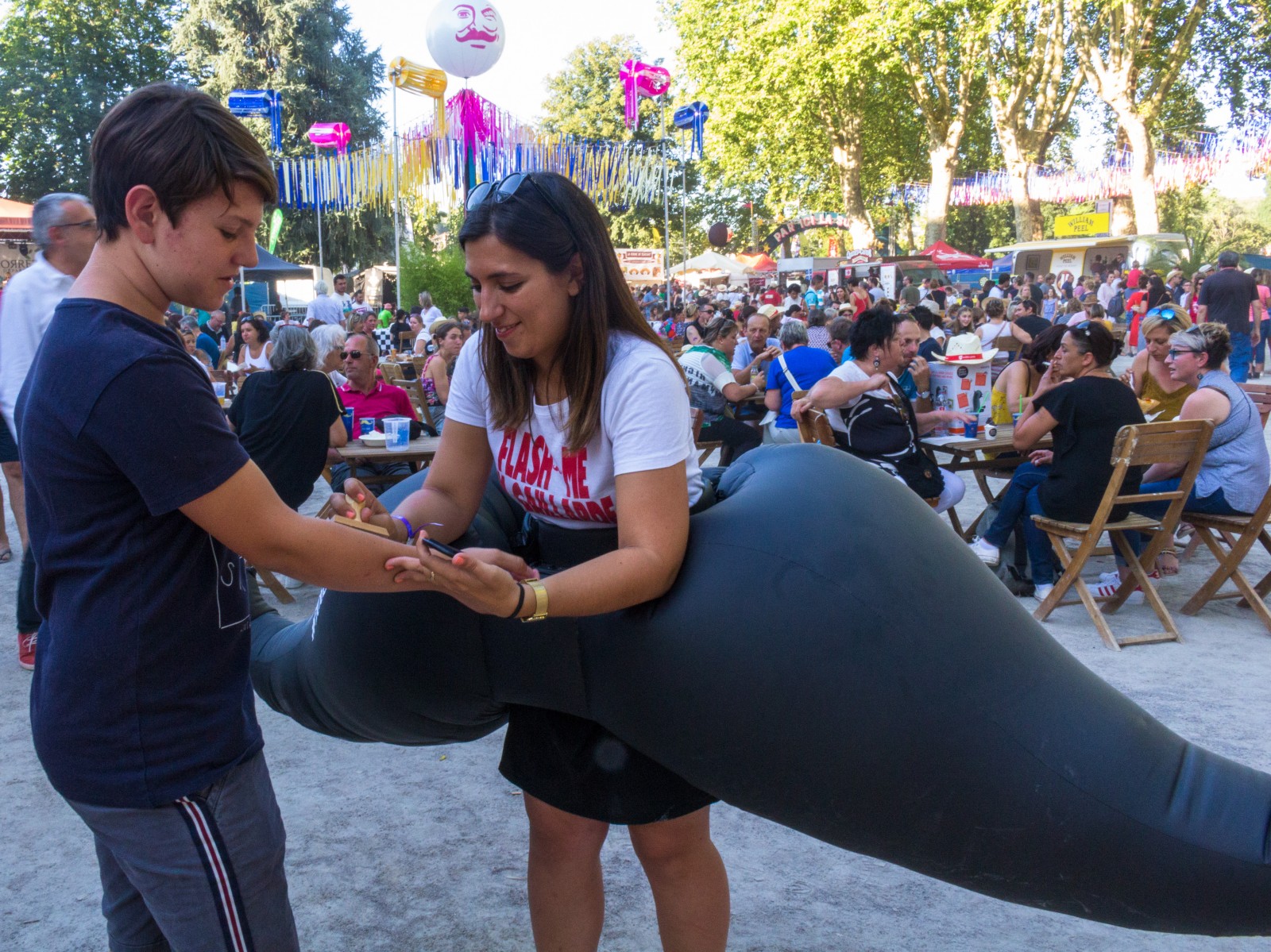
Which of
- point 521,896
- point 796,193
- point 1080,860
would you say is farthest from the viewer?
point 796,193

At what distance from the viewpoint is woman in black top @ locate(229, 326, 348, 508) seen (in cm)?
494

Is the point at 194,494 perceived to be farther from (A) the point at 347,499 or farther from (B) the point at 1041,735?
(B) the point at 1041,735

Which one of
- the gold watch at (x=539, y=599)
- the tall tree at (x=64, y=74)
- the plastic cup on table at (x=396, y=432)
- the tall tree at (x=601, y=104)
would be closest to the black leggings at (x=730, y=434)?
the plastic cup on table at (x=396, y=432)

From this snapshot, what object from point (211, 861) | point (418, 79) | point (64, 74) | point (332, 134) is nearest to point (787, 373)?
point (211, 861)

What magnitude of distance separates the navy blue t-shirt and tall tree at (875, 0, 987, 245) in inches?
1104

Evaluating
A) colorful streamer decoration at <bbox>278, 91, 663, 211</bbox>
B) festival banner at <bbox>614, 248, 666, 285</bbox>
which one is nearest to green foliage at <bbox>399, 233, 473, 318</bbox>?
colorful streamer decoration at <bbox>278, 91, 663, 211</bbox>

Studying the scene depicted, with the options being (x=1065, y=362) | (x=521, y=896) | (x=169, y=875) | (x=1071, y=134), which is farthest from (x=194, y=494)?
(x=1071, y=134)

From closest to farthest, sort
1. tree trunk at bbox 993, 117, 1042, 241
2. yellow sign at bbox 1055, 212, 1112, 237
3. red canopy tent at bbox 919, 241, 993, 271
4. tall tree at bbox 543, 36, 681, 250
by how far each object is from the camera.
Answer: tree trunk at bbox 993, 117, 1042, 241, red canopy tent at bbox 919, 241, 993, 271, yellow sign at bbox 1055, 212, 1112, 237, tall tree at bbox 543, 36, 681, 250

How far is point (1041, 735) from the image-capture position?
1.61 meters

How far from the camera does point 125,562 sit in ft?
4.31

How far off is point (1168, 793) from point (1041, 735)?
0.21m

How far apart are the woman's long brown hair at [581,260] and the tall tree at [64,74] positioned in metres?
38.4

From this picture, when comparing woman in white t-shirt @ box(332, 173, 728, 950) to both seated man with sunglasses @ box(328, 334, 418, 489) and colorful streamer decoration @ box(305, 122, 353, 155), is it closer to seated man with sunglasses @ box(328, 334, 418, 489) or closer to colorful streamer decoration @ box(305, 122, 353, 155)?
seated man with sunglasses @ box(328, 334, 418, 489)

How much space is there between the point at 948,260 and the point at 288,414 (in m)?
28.2
